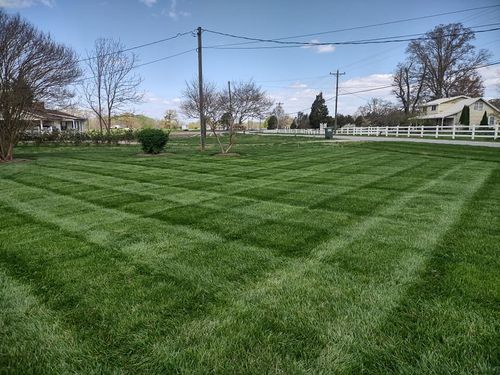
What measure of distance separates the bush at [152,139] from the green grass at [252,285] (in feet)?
33.7

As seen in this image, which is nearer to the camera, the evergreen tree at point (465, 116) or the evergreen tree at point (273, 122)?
the evergreen tree at point (465, 116)

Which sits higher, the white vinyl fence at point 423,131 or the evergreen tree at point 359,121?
the evergreen tree at point 359,121

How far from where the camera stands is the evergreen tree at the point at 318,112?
72.6 m

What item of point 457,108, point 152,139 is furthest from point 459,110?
point 152,139

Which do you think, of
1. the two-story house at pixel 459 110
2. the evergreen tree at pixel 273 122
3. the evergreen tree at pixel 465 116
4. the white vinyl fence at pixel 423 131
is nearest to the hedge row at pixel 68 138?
the white vinyl fence at pixel 423 131

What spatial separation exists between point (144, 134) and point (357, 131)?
28934 millimetres

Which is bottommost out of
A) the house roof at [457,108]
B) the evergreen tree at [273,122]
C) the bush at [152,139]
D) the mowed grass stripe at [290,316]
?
the mowed grass stripe at [290,316]

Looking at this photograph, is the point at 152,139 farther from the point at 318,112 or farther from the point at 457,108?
the point at 318,112

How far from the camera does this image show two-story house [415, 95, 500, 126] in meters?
41.1

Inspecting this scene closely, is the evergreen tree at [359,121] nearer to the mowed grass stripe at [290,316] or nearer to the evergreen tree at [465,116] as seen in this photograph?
the evergreen tree at [465,116]

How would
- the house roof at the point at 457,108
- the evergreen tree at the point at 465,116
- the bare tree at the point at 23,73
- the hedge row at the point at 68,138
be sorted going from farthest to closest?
the house roof at the point at 457,108
the evergreen tree at the point at 465,116
the hedge row at the point at 68,138
the bare tree at the point at 23,73

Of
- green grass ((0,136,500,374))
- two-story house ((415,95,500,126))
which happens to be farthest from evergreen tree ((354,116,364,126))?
green grass ((0,136,500,374))

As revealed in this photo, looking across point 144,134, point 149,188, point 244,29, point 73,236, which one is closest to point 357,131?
point 244,29

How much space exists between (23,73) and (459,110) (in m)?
44.7
